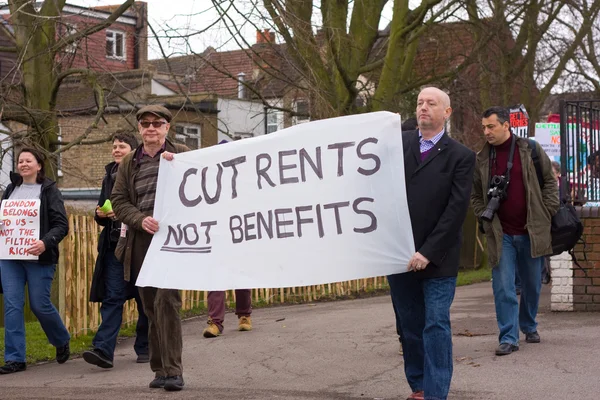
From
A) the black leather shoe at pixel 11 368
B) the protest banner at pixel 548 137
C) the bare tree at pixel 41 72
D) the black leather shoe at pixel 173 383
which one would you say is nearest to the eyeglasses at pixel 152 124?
the black leather shoe at pixel 173 383

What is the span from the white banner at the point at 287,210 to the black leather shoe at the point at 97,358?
5.40 feet

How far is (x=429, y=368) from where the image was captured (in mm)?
6453

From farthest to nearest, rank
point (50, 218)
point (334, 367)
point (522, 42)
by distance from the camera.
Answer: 1. point (522, 42)
2. point (50, 218)
3. point (334, 367)

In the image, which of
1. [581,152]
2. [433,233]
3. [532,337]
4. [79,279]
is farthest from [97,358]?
[581,152]

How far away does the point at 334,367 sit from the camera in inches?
341

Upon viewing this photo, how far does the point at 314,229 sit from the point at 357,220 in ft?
1.01

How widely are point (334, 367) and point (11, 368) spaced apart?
2.83 metres

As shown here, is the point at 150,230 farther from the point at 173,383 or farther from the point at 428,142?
the point at 428,142

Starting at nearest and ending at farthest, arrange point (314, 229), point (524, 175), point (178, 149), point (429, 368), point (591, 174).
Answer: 1. point (429, 368)
2. point (314, 229)
3. point (178, 149)
4. point (524, 175)
5. point (591, 174)

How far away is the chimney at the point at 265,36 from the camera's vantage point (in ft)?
45.9

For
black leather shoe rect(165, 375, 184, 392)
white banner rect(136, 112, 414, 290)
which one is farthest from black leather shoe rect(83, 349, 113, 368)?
white banner rect(136, 112, 414, 290)

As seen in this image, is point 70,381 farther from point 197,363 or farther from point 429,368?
point 429,368

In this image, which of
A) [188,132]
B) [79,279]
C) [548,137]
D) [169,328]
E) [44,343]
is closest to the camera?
[169,328]

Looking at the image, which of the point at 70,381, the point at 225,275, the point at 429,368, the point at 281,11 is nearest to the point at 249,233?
the point at 225,275
